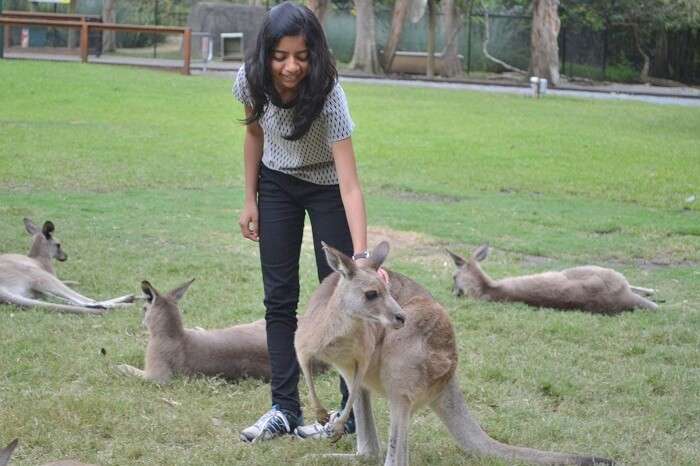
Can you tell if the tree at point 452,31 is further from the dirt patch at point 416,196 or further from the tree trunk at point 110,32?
the dirt patch at point 416,196

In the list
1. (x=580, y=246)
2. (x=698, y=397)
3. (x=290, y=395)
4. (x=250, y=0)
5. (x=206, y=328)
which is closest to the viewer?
(x=290, y=395)

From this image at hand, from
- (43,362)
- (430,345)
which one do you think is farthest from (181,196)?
(430,345)

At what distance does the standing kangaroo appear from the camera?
586cm

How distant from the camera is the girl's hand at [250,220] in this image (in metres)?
5.12

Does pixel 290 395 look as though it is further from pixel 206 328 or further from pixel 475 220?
pixel 475 220

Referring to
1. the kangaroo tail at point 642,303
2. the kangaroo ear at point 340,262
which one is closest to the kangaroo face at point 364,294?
the kangaroo ear at point 340,262

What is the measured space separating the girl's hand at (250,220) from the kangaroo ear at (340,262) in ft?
2.89

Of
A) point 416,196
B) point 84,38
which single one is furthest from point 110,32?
point 416,196

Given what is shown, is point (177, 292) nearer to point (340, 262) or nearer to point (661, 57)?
point (340, 262)

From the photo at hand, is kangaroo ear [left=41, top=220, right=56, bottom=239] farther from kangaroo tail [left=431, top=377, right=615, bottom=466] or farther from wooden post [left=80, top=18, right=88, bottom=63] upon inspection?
wooden post [left=80, top=18, right=88, bottom=63]

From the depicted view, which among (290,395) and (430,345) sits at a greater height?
(430,345)

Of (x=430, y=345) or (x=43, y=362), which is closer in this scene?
(x=430, y=345)

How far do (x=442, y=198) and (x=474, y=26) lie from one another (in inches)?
1070

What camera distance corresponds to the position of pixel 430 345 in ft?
14.6
